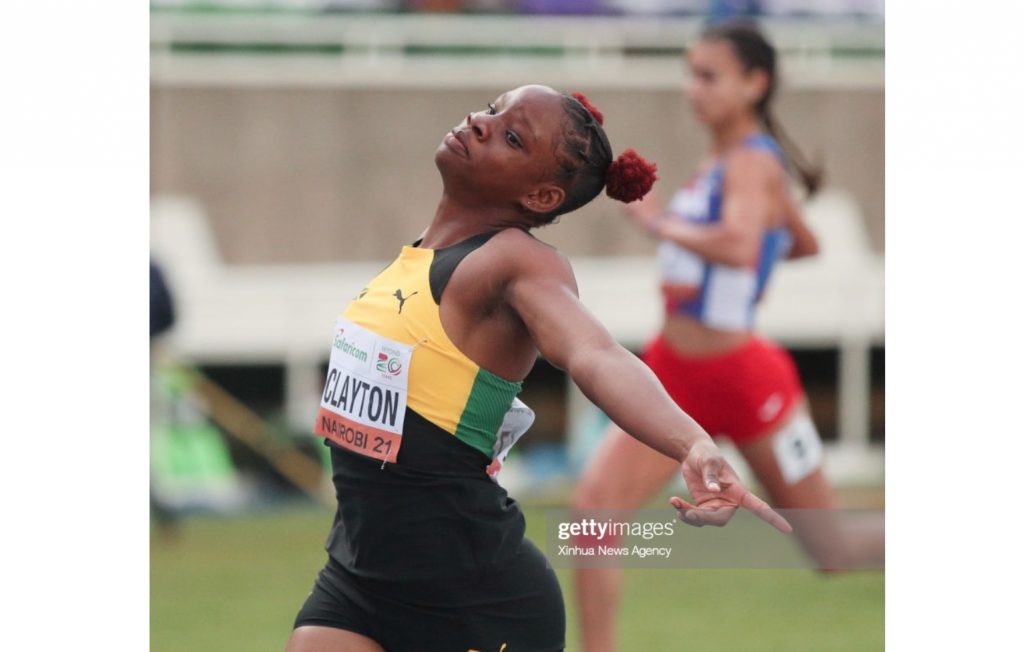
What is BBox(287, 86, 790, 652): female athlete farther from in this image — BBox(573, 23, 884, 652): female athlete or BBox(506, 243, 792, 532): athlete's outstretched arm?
BBox(573, 23, 884, 652): female athlete

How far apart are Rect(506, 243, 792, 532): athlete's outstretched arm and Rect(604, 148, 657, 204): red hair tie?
1.05 feet

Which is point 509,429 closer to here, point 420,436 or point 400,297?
point 420,436

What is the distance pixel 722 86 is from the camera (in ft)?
20.8

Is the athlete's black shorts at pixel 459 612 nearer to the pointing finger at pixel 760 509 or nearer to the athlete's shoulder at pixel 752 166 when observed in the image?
the pointing finger at pixel 760 509

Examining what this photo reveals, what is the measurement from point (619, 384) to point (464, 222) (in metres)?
0.69

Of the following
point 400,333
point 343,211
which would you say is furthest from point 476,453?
point 343,211

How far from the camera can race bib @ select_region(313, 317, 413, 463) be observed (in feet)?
11.1

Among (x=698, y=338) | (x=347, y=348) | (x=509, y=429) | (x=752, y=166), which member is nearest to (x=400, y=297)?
(x=347, y=348)

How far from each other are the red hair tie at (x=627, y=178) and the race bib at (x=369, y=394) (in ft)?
2.05

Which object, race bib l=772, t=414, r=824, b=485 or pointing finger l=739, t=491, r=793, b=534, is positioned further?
race bib l=772, t=414, r=824, b=485

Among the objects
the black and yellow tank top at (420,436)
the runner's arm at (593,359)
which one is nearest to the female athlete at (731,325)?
the black and yellow tank top at (420,436)

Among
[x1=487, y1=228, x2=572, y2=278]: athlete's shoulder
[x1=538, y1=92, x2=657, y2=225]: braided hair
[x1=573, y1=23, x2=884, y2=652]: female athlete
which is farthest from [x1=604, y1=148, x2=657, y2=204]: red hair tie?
[x1=573, y1=23, x2=884, y2=652]: female athlete

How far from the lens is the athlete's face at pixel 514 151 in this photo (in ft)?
10.9

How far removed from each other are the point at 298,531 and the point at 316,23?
3173 millimetres
